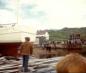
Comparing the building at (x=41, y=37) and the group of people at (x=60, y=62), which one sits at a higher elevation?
the building at (x=41, y=37)

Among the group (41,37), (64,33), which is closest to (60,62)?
(64,33)

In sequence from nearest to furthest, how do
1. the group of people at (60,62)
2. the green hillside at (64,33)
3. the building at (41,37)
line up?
the group of people at (60,62) → the green hillside at (64,33) → the building at (41,37)

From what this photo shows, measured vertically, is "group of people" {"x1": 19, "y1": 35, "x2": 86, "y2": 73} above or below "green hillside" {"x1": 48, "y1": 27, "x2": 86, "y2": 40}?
below

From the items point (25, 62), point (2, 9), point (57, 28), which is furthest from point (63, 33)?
point (25, 62)

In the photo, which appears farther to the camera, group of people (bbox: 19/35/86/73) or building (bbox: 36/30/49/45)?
building (bbox: 36/30/49/45)

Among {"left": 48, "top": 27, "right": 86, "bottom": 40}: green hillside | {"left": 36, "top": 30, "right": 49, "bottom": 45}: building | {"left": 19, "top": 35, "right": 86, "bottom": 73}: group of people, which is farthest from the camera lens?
{"left": 36, "top": 30, "right": 49, "bottom": 45}: building

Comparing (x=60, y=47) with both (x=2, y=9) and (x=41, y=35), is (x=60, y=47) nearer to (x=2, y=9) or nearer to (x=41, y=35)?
(x=41, y=35)

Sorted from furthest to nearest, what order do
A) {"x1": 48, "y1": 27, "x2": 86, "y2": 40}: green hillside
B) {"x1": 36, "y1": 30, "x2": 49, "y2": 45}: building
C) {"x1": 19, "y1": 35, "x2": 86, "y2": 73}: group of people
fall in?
{"x1": 36, "y1": 30, "x2": 49, "y2": 45}: building → {"x1": 48, "y1": 27, "x2": 86, "y2": 40}: green hillside → {"x1": 19, "y1": 35, "x2": 86, "y2": 73}: group of people

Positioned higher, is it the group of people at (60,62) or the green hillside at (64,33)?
the green hillside at (64,33)

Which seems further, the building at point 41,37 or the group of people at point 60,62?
the building at point 41,37

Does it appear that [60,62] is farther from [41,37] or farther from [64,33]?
[41,37]

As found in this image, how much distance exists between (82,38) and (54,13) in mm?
1154

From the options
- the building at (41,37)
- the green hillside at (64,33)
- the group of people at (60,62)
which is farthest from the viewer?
the building at (41,37)

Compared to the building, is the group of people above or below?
below
